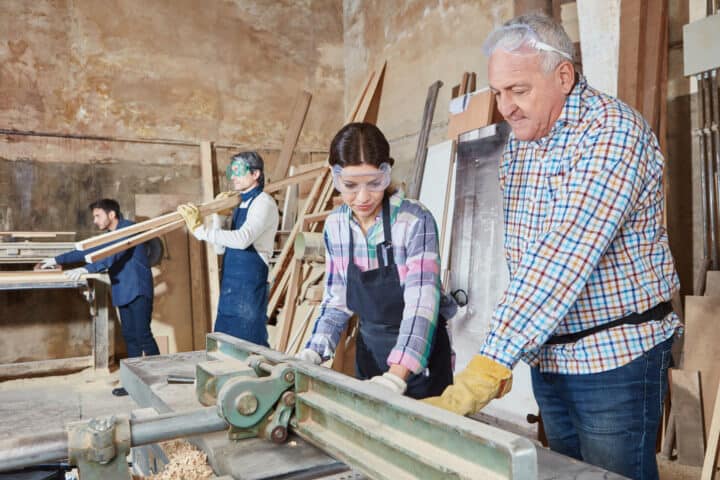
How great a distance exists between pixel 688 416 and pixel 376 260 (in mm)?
2040

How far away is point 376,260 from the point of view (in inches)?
74.4

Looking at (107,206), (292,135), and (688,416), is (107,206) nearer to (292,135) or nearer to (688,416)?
(292,135)

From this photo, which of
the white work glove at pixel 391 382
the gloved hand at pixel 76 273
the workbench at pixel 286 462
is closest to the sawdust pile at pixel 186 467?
the workbench at pixel 286 462

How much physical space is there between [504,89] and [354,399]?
2.56ft

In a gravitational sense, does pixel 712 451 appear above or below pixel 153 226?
below

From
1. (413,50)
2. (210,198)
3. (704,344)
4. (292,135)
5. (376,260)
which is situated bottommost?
(704,344)

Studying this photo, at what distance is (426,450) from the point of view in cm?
90

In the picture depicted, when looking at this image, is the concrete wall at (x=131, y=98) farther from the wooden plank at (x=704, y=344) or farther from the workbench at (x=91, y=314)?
the wooden plank at (x=704, y=344)

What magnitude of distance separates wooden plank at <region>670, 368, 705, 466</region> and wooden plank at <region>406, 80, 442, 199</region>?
2195 millimetres

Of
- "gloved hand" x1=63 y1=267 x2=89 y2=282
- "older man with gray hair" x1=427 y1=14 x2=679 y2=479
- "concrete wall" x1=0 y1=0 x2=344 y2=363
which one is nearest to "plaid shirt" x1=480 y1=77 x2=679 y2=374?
"older man with gray hair" x1=427 y1=14 x2=679 y2=479

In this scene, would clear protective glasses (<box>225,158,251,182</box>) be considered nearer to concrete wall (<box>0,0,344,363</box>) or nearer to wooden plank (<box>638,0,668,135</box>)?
wooden plank (<box>638,0,668,135</box>)

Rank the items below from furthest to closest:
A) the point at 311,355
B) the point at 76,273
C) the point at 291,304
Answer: the point at 291,304, the point at 76,273, the point at 311,355

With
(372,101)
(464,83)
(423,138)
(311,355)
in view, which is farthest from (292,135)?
(311,355)

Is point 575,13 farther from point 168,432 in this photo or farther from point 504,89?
point 168,432
